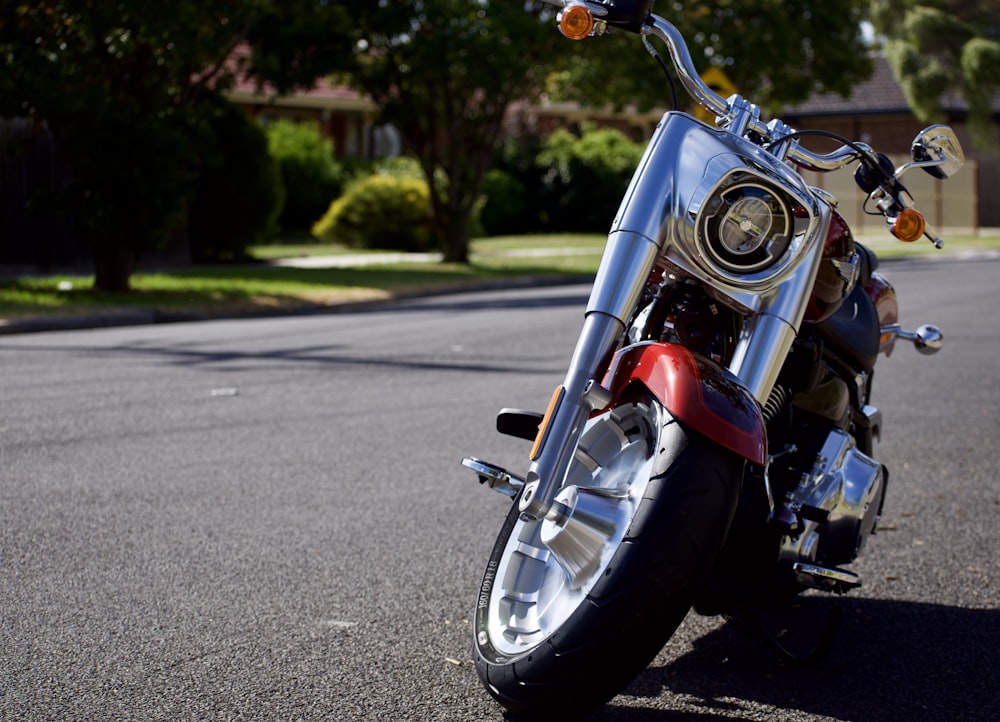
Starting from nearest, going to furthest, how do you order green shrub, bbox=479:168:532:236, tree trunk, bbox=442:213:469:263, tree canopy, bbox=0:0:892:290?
tree canopy, bbox=0:0:892:290
tree trunk, bbox=442:213:469:263
green shrub, bbox=479:168:532:236

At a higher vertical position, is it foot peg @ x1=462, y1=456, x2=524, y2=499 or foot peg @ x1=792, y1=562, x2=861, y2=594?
foot peg @ x1=462, y1=456, x2=524, y2=499

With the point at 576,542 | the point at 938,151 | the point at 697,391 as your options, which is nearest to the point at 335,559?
Answer: the point at 576,542

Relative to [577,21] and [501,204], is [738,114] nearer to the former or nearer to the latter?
[577,21]

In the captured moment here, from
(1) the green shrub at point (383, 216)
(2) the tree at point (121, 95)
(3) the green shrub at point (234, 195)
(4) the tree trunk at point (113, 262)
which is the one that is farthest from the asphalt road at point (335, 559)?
(1) the green shrub at point (383, 216)

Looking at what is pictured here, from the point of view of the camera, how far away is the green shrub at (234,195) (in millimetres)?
22141

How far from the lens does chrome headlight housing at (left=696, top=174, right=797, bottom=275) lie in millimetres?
3111

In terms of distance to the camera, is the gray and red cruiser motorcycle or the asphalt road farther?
the asphalt road

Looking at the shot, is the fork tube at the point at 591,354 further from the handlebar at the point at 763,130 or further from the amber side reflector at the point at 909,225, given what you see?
the amber side reflector at the point at 909,225

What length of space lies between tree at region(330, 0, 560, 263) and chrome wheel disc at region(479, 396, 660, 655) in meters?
18.3

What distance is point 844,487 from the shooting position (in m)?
3.59

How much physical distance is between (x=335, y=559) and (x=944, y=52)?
1482 inches

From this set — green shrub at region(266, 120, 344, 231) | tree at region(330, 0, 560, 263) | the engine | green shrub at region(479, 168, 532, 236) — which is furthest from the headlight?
green shrub at region(479, 168, 532, 236)

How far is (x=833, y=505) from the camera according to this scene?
140 inches

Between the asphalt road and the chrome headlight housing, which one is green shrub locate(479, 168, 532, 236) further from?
the chrome headlight housing
